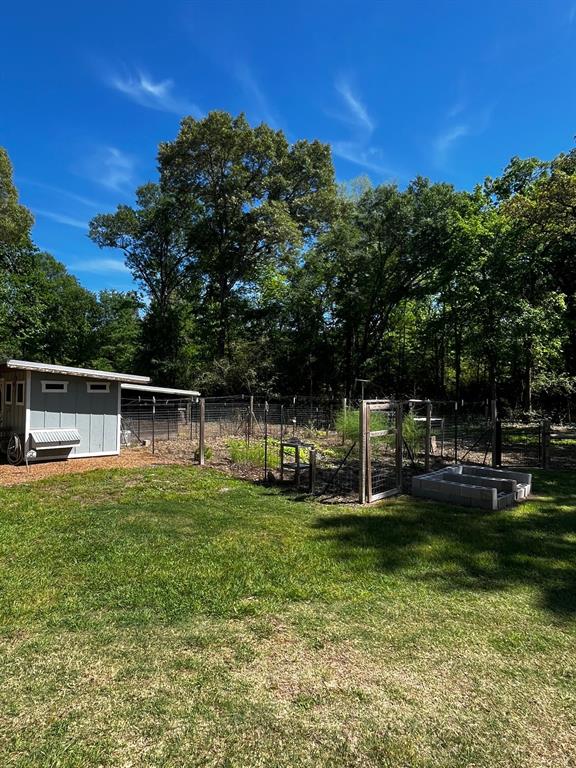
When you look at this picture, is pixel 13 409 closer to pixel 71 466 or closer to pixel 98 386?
pixel 98 386

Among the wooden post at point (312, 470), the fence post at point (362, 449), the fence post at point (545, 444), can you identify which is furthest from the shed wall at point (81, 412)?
the fence post at point (545, 444)

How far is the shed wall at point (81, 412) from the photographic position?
10820 mm

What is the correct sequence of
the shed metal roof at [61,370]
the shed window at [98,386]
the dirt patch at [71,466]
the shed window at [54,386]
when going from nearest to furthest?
the dirt patch at [71,466]
the shed metal roof at [61,370]
the shed window at [54,386]
the shed window at [98,386]

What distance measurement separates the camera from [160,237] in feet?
95.2

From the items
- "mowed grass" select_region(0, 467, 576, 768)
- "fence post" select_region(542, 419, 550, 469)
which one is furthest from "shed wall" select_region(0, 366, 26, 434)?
"fence post" select_region(542, 419, 550, 469)

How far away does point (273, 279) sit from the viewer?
27.3 metres

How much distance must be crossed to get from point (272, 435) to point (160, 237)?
61.9 feet

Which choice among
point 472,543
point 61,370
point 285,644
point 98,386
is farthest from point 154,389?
point 285,644

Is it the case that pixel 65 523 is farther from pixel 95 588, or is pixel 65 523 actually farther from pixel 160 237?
pixel 160 237

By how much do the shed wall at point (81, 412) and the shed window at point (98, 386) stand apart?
0.27 feet

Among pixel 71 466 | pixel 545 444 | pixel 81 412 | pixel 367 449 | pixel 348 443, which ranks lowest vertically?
pixel 71 466

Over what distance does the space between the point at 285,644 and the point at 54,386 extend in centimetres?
1023

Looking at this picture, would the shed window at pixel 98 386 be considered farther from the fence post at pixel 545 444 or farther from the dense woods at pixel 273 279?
the dense woods at pixel 273 279

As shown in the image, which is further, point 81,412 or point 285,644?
point 81,412
